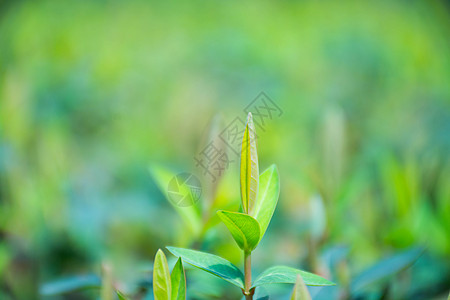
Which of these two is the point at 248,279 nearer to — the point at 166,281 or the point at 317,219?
the point at 166,281

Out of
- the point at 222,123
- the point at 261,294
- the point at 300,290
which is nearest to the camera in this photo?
the point at 300,290

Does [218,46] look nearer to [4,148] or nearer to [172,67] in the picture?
[172,67]

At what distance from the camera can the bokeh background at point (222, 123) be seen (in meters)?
0.66

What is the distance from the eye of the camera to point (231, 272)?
0.40 metres

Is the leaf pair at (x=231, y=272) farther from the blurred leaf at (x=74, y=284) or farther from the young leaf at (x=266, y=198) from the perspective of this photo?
the blurred leaf at (x=74, y=284)

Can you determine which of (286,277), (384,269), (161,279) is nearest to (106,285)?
(161,279)

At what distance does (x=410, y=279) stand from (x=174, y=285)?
0.40 meters

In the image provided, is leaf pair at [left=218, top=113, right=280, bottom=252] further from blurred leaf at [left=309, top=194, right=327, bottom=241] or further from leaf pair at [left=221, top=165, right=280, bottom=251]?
blurred leaf at [left=309, top=194, right=327, bottom=241]

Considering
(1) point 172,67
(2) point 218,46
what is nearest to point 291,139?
(1) point 172,67

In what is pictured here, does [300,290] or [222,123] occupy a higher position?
[222,123]

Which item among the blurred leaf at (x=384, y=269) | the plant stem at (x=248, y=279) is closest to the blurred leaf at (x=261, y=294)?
the plant stem at (x=248, y=279)

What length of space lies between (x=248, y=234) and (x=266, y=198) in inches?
2.0

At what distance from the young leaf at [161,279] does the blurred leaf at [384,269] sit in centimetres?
26

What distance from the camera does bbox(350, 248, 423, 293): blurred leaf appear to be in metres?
0.51
